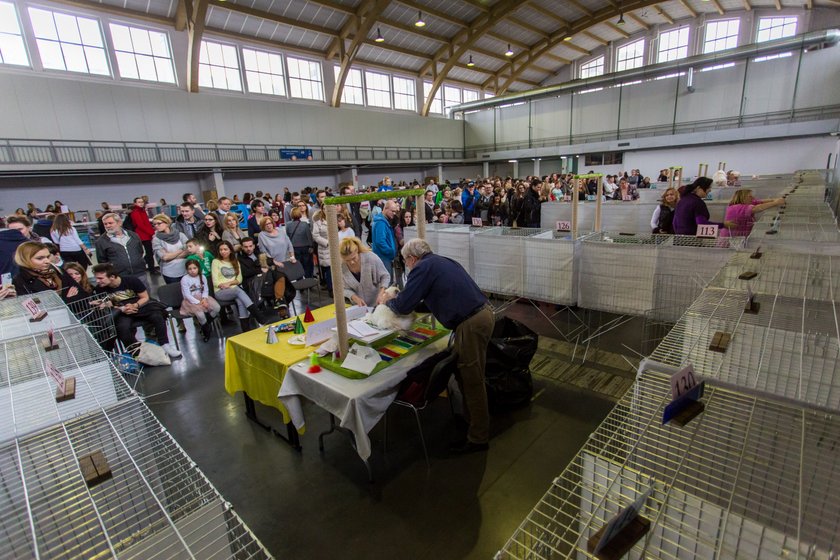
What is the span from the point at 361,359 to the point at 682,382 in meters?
1.87

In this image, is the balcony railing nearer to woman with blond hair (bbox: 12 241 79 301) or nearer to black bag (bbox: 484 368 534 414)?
woman with blond hair (bbox: 12 241 79 301)

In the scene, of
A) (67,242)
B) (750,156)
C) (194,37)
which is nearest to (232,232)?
(67,242)

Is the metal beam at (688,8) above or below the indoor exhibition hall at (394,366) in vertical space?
above

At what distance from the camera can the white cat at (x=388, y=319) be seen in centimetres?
286

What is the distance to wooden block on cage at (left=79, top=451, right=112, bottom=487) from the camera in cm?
115

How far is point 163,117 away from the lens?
14.8 meters

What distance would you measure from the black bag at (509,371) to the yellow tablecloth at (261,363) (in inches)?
58.7

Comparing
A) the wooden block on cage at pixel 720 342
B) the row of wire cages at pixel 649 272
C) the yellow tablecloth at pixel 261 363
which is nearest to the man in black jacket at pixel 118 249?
the yellow tablecloth at pixel 261 363

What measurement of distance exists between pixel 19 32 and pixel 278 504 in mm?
17151

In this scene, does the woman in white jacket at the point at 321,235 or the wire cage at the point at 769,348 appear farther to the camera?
the woman in white jacket at the point at 321,235

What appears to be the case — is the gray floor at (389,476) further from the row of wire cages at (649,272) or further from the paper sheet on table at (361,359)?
the row of wire cages at (649,272)

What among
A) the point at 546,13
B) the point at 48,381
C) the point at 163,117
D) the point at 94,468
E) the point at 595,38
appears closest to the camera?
the point at 94,468

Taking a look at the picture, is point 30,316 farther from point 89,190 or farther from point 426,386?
point 89,190

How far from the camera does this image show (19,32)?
12.0 meters
